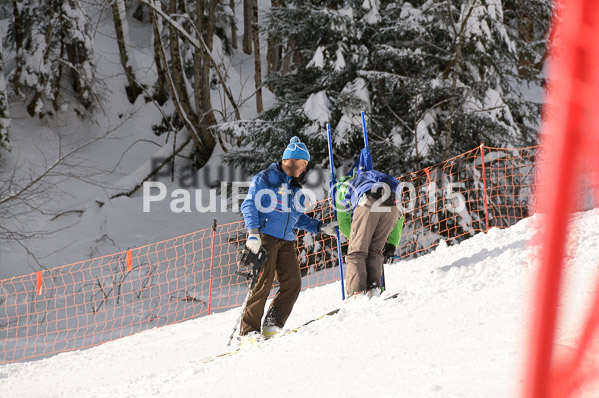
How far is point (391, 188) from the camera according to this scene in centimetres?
447

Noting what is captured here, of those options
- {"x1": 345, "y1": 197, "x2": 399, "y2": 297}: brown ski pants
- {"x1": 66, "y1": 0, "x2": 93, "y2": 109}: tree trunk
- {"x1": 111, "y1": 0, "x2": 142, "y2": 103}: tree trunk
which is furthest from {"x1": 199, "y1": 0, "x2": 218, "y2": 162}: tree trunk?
{"x1": 345, "y1": 197, "x2": 399, "y2": 297}: brown ski pants

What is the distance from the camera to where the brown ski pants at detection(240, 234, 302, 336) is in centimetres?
439

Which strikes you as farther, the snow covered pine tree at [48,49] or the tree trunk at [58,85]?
the tree trunk at [58,85]

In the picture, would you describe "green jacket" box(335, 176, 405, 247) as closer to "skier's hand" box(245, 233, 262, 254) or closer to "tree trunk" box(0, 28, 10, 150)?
"skier's hand" box(245, 233, 262, 254)

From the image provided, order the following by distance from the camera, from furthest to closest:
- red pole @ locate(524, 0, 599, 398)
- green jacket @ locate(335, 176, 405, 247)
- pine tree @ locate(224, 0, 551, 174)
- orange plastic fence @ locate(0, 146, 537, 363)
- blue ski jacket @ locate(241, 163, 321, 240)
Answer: pine tree @ locate(224, 0, 551, 174) → orange plastic fence @ locate(0, 146, 537, 363) → green jacket @ locate(335, 176, 405, 247) → blue ski jacket @ locate(241, 163, 321, 240) → red pole @ locate(524, 0, 599, 398)

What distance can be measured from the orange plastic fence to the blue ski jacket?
352 centimetres

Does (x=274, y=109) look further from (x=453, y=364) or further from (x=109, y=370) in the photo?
(x=453, y=364)

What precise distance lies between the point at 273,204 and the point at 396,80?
19.6 feet

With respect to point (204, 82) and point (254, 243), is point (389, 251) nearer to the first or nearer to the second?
point (254, 243)

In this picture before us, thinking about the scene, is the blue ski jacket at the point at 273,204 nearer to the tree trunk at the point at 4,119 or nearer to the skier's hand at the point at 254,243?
the skier's hand at the point at 254,243

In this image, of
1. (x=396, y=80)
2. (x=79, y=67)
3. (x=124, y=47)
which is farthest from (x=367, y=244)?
(x=124, y=47)

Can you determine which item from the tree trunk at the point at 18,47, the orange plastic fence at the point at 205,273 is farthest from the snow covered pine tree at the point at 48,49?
the orange plastic fence at the point at 205,273

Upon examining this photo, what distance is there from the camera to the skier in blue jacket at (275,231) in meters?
4.35

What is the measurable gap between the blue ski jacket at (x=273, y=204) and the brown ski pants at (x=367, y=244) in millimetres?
530
